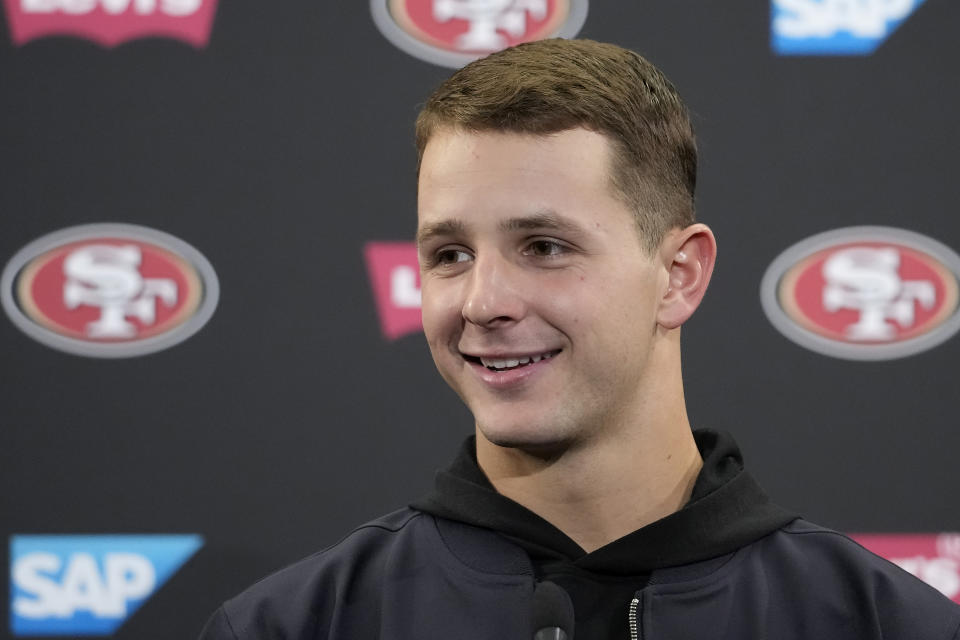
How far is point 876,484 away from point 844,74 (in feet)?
2.14

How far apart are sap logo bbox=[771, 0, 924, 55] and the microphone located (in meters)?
1.15

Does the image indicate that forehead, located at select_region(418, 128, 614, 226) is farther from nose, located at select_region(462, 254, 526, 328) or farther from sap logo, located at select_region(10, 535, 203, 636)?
sap logo, located at select_region(10, 535, 203, 636)

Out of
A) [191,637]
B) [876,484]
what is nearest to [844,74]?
[876,484]

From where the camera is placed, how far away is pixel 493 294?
111 centimetres

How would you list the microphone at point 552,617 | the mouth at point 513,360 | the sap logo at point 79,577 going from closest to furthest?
the microphone at point 552,617 < the mouth at point 513,360 < the sap logo at point 79,577

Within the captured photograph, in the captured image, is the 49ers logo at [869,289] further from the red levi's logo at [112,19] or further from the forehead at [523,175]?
the red levi's logo at [112,19]

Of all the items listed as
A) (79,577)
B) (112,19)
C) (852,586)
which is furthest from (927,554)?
(112,19)

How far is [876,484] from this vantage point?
1.89m

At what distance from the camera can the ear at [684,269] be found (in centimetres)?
122

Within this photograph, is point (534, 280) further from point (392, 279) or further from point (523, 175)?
point (392, 279)

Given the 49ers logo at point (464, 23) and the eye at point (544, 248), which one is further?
the 49ers logo at point (464, 23)

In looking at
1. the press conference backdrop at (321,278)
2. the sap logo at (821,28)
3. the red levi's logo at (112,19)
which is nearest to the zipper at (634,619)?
the press conference backdrop at (321,278)

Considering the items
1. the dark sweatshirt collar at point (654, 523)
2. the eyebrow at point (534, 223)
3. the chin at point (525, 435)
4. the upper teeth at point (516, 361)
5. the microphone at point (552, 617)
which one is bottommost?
the microphone at point (552, 617)

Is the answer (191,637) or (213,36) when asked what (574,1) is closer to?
(213,36)
